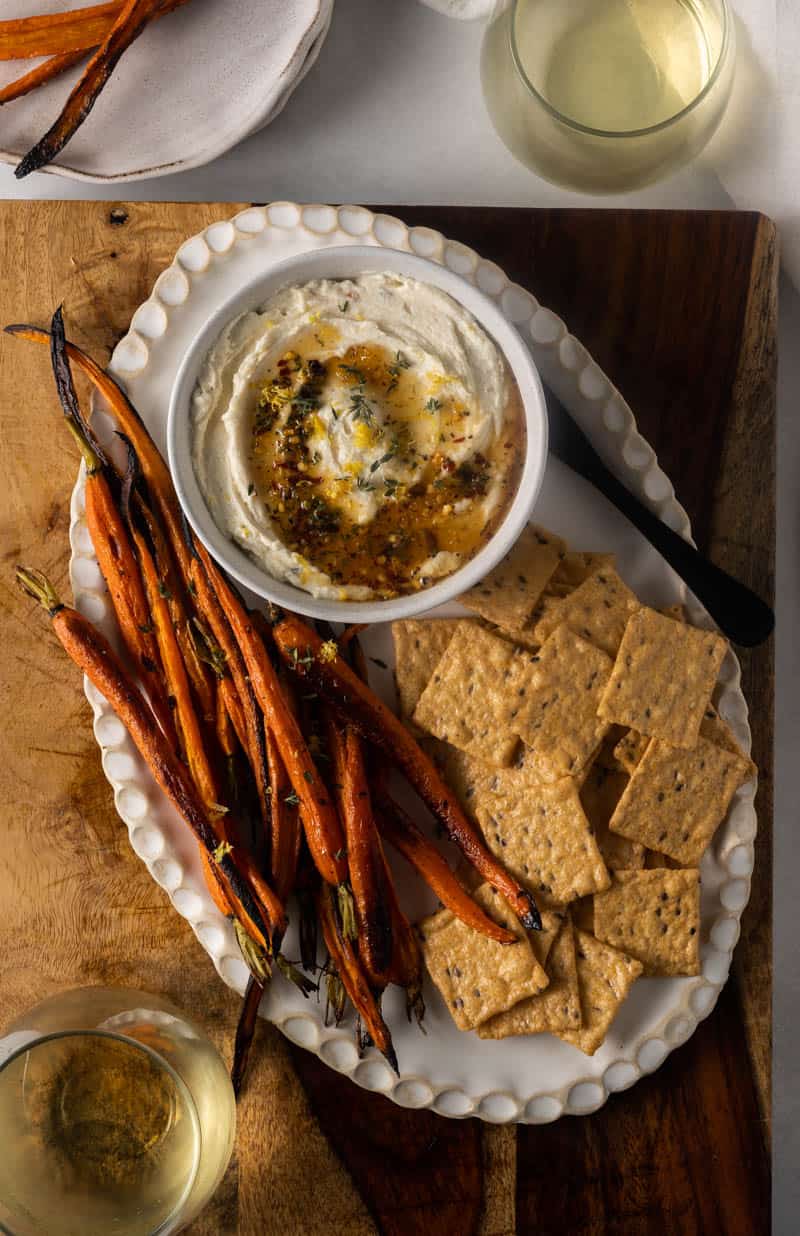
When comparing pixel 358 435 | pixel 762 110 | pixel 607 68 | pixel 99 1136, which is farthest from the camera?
pixel 762 110

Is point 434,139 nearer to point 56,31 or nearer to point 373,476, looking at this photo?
point 56,31

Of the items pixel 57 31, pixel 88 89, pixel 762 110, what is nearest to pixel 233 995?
pixel 88 89

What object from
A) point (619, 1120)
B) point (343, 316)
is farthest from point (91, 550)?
point (619, 1120)

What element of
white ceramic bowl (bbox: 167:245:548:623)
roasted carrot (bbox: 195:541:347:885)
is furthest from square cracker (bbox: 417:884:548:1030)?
white ceramic bowl (bbox: 167:245:548:623)

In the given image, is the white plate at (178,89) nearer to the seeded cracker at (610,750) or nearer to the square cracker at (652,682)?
the square cracker at (652,682)

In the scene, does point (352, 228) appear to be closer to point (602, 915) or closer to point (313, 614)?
point (313, 614)

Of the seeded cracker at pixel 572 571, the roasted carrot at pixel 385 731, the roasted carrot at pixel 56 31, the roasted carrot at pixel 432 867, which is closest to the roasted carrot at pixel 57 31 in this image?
the roasted carrot at pixel 56 31
